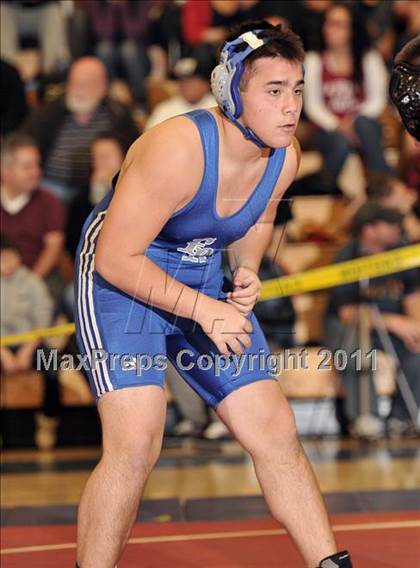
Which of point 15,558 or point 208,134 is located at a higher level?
point 208,134

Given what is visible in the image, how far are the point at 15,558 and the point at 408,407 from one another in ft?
12.4

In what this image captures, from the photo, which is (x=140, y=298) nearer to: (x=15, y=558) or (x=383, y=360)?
(x=15, y=558)

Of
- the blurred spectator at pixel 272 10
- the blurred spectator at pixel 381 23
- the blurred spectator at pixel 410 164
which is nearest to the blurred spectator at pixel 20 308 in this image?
the blurred spectator at pixel 410 164

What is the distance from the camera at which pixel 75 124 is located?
894 centimetres

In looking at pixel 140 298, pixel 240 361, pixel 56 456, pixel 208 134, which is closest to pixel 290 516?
pixel 240 361

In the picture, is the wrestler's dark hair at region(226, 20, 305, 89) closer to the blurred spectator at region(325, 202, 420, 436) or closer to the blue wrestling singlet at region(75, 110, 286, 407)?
the blue wrestling singlet at region(75, 110, 286, 407)

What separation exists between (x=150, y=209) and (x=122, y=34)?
620 centimetres

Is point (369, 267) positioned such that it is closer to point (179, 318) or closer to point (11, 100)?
point (11, 100)

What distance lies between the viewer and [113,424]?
3.92m

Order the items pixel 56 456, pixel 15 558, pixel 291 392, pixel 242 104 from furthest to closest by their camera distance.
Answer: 1. pixel 291 392
2. pixel 56 456
3. pixel 15 558
4. pixel 242 104

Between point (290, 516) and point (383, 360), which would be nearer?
point (290, 516)

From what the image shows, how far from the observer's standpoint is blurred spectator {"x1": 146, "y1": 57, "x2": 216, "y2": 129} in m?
9.00

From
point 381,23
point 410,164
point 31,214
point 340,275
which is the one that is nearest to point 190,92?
point 31,214

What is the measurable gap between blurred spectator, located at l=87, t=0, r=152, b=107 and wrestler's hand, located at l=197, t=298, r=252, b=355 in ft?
20.4
